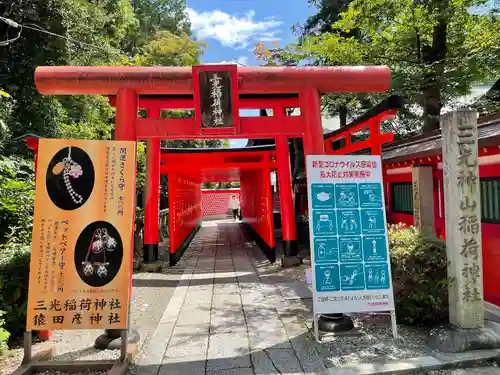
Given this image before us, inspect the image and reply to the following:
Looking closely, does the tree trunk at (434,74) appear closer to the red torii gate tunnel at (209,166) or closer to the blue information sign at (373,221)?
the red torii gate tunnel at (209,166)

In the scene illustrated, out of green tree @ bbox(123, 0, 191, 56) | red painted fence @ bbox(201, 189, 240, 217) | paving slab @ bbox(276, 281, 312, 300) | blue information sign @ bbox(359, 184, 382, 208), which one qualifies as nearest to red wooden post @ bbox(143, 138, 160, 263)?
paving slab @ bbox(276, 281, 312, 300)

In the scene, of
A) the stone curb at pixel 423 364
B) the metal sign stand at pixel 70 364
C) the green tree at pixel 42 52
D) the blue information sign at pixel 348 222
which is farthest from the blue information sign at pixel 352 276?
the green tree at pixel 42 52

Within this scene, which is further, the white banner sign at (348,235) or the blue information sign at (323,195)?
the blue information sign at (323,195)

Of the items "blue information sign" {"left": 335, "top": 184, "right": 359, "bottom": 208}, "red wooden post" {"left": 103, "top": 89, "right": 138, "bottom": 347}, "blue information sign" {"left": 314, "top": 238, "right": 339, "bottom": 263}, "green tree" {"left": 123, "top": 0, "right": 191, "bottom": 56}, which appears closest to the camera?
"blue information sign" {"left": 314, "top": 238, "right": 339, "bottom": 263}

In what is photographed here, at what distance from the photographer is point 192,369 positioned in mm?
3820

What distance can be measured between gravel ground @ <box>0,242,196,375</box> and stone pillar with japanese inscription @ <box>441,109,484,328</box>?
12.3 ft

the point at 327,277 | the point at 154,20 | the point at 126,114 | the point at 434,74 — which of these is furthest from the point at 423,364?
the point at 154,20

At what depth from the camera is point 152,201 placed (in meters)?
8.78

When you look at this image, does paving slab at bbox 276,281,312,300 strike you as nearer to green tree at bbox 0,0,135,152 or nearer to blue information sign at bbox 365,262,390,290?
blue information sign at bbox 365,262,390,290

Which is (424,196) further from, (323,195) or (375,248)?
(323,195)

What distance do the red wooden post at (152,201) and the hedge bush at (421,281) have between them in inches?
221

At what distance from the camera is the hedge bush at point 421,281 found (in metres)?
4.59

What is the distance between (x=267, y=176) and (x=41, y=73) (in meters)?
6.54

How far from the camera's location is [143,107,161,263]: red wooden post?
28.5 ft
